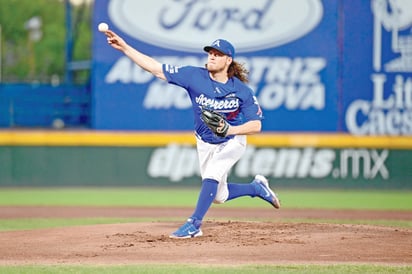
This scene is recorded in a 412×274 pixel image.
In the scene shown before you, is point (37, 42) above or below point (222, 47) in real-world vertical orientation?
above

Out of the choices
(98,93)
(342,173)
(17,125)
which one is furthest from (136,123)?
(342,173)

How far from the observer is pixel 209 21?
1691 centimetres

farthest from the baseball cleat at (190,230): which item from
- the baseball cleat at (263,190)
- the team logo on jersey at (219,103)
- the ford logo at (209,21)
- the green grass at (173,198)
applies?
the ford logo at (209,21)

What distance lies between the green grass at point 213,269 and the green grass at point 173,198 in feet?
23.1

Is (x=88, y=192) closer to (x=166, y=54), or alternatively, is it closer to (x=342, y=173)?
(x=166, y=54)

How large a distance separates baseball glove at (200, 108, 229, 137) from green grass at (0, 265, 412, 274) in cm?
155

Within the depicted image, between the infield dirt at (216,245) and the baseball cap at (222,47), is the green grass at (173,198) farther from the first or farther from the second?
the baseball cap at (222,47)

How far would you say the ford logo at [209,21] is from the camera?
55.5ft

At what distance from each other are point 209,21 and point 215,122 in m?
8.35

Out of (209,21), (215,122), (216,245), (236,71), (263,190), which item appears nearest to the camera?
(216,245)

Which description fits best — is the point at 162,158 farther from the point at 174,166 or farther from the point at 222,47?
the point at 222,47

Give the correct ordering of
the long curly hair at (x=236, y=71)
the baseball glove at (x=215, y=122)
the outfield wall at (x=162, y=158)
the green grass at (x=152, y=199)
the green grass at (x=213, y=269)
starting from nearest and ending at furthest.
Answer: the green grass at (x=213, y=269) < the baseball glove at (x=215, y=122) < the long curly hair at (x=236, y=71) < the green grass at (x=152, y=199) < the outfield wall at (x=162, y=158)

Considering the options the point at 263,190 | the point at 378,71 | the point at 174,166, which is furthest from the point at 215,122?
the point at 378,71

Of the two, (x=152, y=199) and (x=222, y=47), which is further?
(x=152, y=199)
